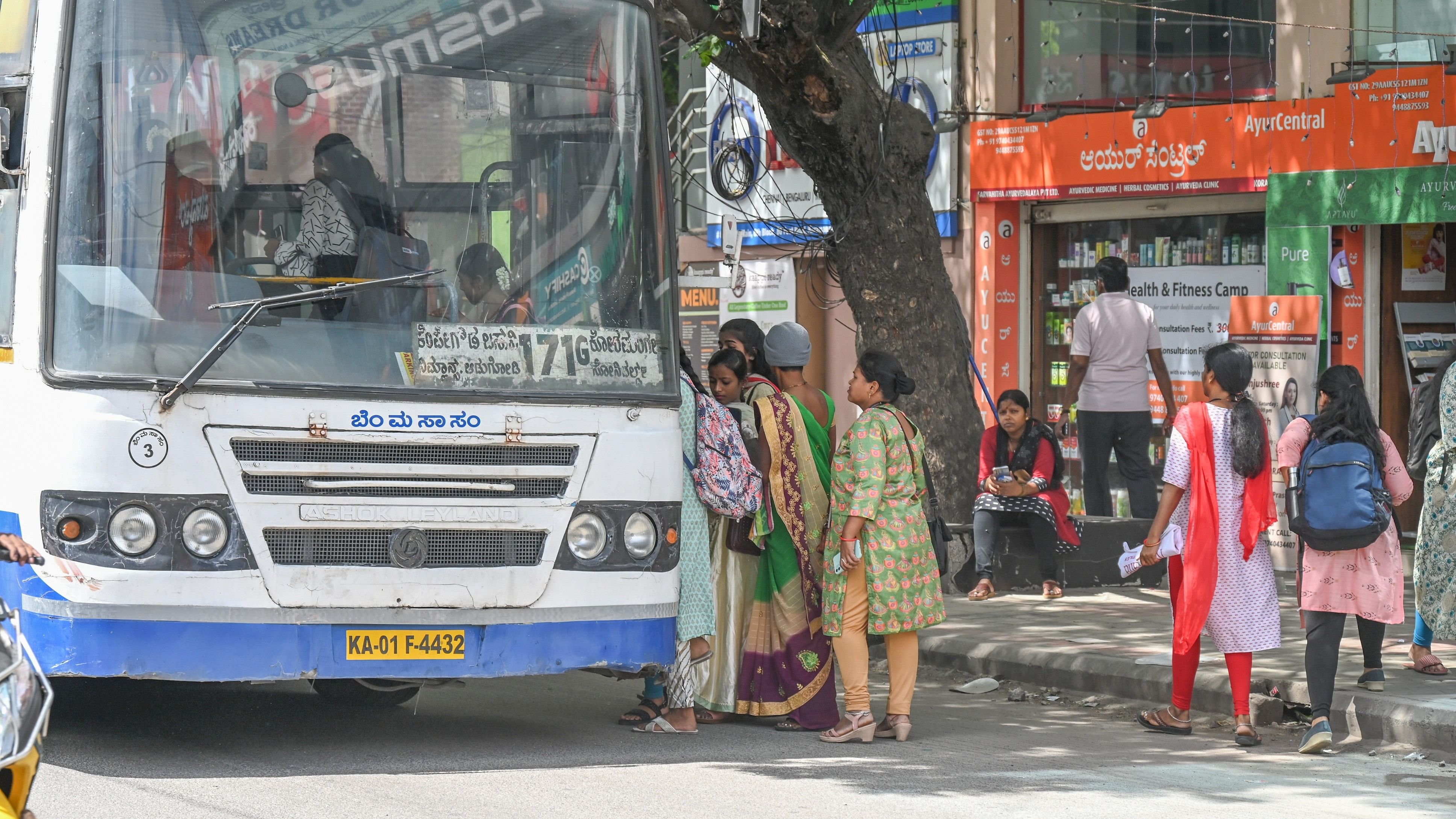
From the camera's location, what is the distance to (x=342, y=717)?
7941 mm

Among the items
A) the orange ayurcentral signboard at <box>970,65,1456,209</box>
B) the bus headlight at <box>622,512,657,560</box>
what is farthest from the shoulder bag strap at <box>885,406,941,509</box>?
the orange ayurcentral signboard at <box>970,65,1456,209</box>

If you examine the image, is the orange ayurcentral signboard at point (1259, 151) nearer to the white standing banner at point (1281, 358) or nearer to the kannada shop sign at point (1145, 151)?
the kannada shop sign at point (1145, 151)

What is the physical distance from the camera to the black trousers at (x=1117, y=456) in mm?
12562

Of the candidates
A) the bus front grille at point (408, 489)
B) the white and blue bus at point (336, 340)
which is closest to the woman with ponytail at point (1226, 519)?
the white and blue bus at point (336, 340)

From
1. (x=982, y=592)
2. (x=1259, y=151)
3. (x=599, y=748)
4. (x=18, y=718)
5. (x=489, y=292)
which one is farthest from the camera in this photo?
(x=1259, y=151)

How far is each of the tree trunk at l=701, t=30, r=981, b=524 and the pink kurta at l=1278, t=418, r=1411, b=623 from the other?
3.73 m

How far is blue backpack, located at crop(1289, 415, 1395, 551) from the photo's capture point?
7.71 meters

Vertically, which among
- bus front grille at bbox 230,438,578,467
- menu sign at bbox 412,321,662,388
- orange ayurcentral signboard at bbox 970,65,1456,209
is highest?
orange ayurcentral signboard at bbox 970,65,1456,209

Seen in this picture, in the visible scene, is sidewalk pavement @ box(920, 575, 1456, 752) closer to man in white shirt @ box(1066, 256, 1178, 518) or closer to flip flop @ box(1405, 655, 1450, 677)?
flip flop @ box(1405, 655, 1450, 677)

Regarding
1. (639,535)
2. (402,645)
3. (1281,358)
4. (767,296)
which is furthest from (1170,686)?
(767,296)

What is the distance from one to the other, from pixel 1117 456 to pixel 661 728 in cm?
597

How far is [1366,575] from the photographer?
7.82 metres

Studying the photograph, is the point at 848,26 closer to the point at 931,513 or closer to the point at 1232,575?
the point at 931,513

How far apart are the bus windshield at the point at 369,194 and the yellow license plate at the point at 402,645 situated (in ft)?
2.90
